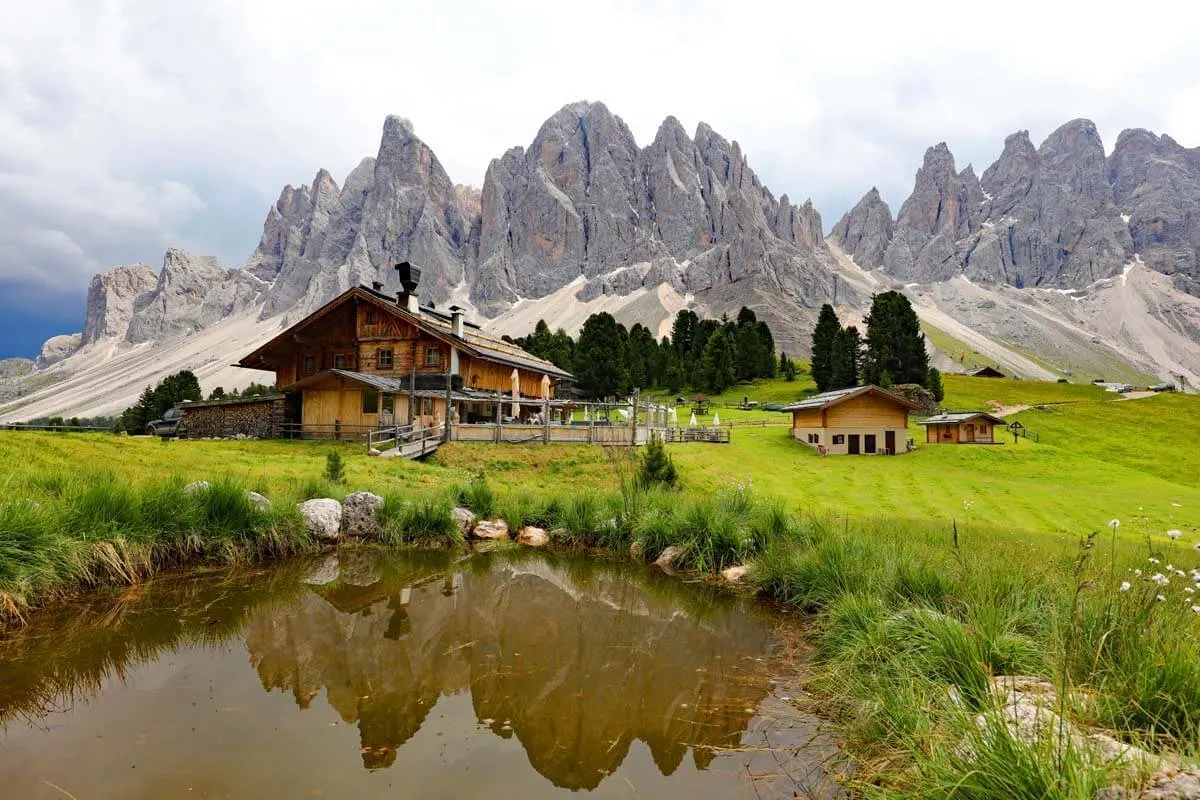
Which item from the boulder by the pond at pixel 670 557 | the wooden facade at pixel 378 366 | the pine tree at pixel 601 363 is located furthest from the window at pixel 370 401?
the pine tree at pixel 601 363

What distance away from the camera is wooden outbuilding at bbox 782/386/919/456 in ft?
124

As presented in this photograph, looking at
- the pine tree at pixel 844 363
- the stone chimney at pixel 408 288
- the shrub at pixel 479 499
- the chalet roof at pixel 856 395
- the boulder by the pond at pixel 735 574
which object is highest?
the stone chimney at pixel 408 288

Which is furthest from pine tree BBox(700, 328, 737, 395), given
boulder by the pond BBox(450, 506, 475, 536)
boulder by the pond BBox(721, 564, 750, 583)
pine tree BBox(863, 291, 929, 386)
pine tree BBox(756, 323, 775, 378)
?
boulder by the pond BBox(721, 564, 750, 583)

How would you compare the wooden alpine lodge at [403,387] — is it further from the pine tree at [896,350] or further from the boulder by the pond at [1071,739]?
the pine tree at [896,350]

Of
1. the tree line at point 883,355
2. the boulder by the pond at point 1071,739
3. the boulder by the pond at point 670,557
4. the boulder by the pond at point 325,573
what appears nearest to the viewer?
the boulder by the pond at point 1071,739

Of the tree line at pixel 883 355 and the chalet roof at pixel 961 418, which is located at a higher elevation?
the tree line at pixel 883 355

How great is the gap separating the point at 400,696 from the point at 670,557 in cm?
704

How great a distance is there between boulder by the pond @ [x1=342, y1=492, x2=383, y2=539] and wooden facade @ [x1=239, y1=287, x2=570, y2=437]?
608 inches

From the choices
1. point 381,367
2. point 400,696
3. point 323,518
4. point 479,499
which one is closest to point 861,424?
point 479,499

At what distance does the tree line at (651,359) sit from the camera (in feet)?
230

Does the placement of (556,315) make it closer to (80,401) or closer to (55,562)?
(80,401)

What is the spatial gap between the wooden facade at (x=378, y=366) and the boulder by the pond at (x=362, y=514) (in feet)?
50.6

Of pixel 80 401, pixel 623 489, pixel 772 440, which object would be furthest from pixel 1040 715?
pixel 80 401

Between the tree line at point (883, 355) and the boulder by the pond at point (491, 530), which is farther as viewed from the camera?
the tree line at point (883, 355)
